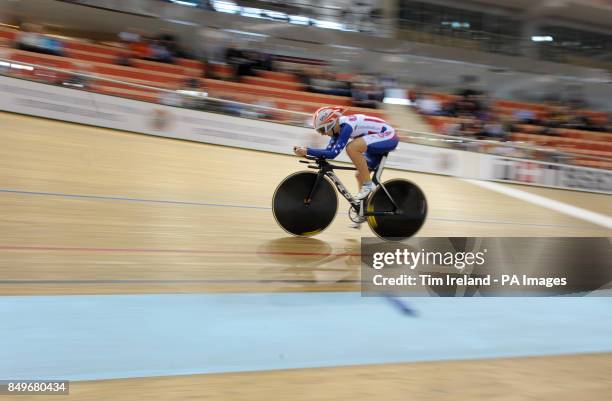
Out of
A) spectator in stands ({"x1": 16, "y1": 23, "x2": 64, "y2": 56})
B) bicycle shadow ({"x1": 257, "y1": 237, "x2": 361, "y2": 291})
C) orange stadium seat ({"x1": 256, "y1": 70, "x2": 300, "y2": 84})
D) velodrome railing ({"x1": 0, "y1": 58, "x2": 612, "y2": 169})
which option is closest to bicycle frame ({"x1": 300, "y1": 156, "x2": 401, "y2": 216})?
bicycle shadow ({"x1": 257, "y1": 237, "x2": 361, "y2": 291})

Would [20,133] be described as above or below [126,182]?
above

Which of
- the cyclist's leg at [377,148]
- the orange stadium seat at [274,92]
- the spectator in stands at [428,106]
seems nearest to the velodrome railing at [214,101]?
the orange stadium seat at [274,92]

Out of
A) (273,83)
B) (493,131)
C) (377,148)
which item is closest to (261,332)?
(377,148)

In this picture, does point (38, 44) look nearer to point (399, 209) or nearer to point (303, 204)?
point (303, 204)

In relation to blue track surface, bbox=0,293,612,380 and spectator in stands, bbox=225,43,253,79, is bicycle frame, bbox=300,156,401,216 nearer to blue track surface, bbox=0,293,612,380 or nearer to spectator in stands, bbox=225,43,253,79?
blue track surface, bbox=0,293,612,380

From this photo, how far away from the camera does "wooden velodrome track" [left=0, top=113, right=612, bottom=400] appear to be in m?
1.84

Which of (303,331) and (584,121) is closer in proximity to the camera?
(303,331)

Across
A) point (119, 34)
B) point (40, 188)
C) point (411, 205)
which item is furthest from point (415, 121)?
point (40, 188)

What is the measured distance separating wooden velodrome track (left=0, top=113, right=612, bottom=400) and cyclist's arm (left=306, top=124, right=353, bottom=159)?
706 mm

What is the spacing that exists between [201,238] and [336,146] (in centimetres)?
122

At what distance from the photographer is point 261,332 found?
228 centimetres

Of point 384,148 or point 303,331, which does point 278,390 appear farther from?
point 384,148

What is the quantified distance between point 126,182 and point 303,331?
3.66m

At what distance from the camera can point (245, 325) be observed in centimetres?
235
